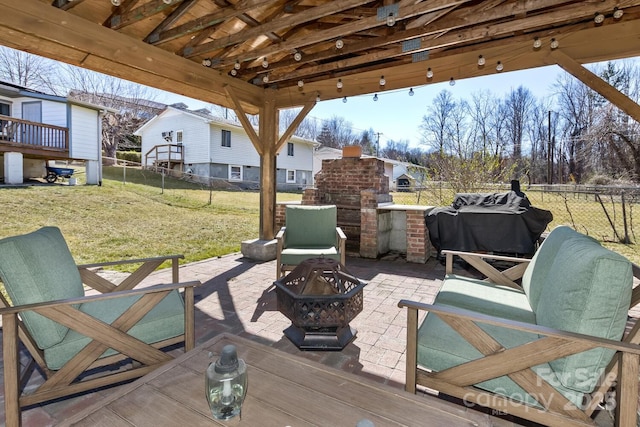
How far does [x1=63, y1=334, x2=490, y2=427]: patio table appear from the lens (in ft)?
3.88

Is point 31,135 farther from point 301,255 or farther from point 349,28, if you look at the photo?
point 349,28

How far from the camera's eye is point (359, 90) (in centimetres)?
490

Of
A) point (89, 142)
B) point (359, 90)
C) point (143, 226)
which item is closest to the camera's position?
point (359, 90)

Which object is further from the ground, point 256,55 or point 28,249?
point 256,55

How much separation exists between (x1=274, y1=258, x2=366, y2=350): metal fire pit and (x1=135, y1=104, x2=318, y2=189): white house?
14529 mm

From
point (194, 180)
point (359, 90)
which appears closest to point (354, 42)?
point (359, 90)

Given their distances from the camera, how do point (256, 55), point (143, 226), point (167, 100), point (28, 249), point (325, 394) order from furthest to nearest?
point (167, 100) < point (143, 226) < point (256, 55) < point (28, 249) < point (325, 394)

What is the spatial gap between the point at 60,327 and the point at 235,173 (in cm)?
1720

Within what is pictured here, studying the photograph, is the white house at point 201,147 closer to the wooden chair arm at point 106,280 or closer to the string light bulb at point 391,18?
the string light bulb at point 391,18

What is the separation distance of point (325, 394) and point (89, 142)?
49.9 feet

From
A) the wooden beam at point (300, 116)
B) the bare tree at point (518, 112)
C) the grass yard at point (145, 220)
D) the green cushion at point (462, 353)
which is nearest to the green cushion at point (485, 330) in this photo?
the green cushion at point (462, 353)

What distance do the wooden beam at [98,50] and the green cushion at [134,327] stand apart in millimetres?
2500

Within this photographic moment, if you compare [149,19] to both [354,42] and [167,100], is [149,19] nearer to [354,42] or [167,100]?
[354,42]

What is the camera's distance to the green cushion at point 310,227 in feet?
14.3
